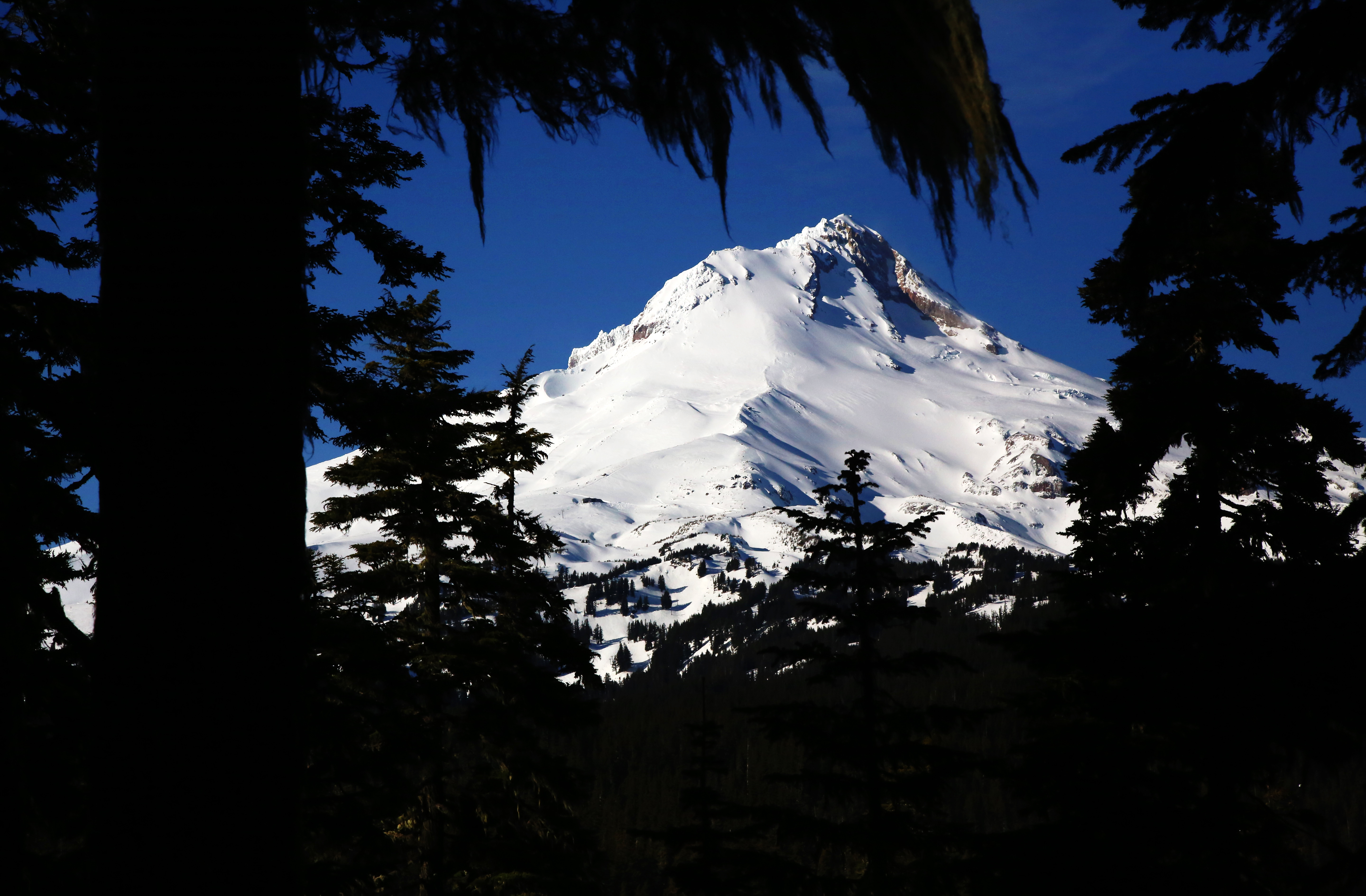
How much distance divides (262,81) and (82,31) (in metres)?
3.77

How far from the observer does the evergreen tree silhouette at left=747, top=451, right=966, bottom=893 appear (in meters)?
12.1

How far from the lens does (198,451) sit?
2340mm

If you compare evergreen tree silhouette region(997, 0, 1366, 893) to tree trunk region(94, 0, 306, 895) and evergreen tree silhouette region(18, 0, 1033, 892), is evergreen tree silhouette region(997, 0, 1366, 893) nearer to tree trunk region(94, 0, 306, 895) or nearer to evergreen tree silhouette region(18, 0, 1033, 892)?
evergreen tree silhouette region(18, 0, 1033, 892)

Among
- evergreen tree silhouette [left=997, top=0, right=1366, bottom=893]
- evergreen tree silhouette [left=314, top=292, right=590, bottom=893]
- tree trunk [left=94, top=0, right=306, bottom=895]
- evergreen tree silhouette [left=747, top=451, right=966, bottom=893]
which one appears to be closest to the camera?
tree trunk [left=94, top=0, right=306, bottom=895]

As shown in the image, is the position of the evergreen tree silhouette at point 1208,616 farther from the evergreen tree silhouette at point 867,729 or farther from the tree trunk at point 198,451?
the tree trunk at point 198,451

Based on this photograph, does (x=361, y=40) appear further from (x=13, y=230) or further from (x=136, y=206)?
(x=13, y=230)

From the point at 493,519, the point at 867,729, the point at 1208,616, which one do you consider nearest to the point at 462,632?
the point at 493,519

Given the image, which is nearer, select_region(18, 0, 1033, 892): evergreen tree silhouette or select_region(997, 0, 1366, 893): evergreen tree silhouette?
select_region(18, 0, 1033, 892): evergreen tree silhouette

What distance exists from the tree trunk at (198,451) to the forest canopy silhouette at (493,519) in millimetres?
10

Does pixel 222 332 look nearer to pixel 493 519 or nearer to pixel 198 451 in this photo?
pixel 198 451

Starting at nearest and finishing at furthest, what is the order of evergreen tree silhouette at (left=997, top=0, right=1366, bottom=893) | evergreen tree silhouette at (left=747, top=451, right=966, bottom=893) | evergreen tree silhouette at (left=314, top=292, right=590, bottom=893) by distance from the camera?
evergreen tree silhouette at (left=997, top=0, right=1366, bottom=893)
evergreen tree silhouette at (left=747, top=451, right=966, bottom=893)
evergreen tree silhouette at (left=314, top=292, right=590, bottom=893)

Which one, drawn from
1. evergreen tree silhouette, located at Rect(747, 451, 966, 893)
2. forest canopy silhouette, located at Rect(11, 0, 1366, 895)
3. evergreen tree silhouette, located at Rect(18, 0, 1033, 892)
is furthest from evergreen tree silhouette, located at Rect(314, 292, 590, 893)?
evergreen tree silhouette, located at Rect(18, 0, 1033, 892)

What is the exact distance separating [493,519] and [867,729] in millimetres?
7168

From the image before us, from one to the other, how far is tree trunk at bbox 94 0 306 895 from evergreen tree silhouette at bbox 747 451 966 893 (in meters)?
10.1
